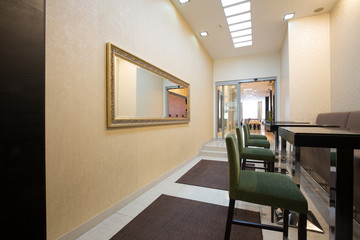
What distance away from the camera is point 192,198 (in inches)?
83.9

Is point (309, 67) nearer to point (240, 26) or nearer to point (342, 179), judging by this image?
point (240, 26)

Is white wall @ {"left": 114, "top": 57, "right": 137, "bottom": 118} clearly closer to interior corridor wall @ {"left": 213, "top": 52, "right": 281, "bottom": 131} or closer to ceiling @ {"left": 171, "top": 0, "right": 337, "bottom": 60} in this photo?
ceiling @ {"left": 171, "top": 0, "right": 337, "bottom": 60}

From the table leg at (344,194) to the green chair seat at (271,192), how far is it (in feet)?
0.66

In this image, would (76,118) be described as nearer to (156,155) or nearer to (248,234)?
(156,155)

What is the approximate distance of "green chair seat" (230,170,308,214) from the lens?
0.96m

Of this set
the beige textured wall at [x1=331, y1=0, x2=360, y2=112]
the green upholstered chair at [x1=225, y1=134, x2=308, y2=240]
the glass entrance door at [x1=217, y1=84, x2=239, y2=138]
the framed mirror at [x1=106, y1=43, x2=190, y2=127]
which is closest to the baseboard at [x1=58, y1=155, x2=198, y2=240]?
the framed mirror at [x1=106, y1=43, x2=190, y2=127]

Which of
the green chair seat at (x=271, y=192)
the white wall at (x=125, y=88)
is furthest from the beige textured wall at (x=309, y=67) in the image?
the white wall at (x=125, y=88)

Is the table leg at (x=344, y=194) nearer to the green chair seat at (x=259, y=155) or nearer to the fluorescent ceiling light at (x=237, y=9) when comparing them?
the green chair seat at (x=259, y=155)

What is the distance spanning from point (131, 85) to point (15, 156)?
1.34 metres

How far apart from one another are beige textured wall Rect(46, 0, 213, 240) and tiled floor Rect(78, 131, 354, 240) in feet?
0.50

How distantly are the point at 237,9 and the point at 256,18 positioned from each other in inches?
24.6

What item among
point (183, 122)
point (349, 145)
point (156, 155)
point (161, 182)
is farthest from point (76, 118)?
point (183, 122)

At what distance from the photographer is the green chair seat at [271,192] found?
0.96 m

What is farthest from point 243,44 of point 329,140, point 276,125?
point 329,140
